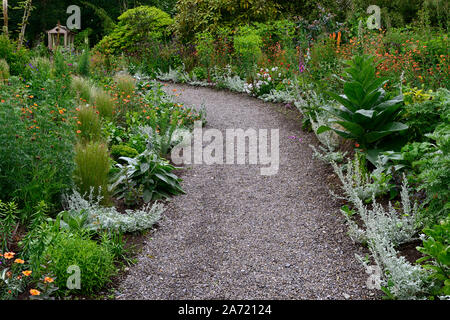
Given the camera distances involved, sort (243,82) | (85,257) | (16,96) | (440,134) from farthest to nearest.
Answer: (243,82)
(16,96)
(440,134)
(85,257)

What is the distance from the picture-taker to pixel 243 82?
374 inches

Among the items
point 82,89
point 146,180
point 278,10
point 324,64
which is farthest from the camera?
point 278,10

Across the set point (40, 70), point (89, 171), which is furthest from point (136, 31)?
point (89, 171)

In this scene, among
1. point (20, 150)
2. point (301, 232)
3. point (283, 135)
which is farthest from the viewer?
point (283, 135)

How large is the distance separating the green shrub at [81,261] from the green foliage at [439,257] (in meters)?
2.02

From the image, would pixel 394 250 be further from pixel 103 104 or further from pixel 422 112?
pixel 103 104

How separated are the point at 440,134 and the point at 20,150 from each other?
3208 millimetres

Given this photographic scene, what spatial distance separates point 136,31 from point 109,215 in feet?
39.0

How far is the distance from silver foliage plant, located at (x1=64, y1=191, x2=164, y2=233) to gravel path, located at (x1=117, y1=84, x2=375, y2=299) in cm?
15

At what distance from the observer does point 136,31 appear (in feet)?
46.4

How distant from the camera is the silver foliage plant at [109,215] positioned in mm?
3360
